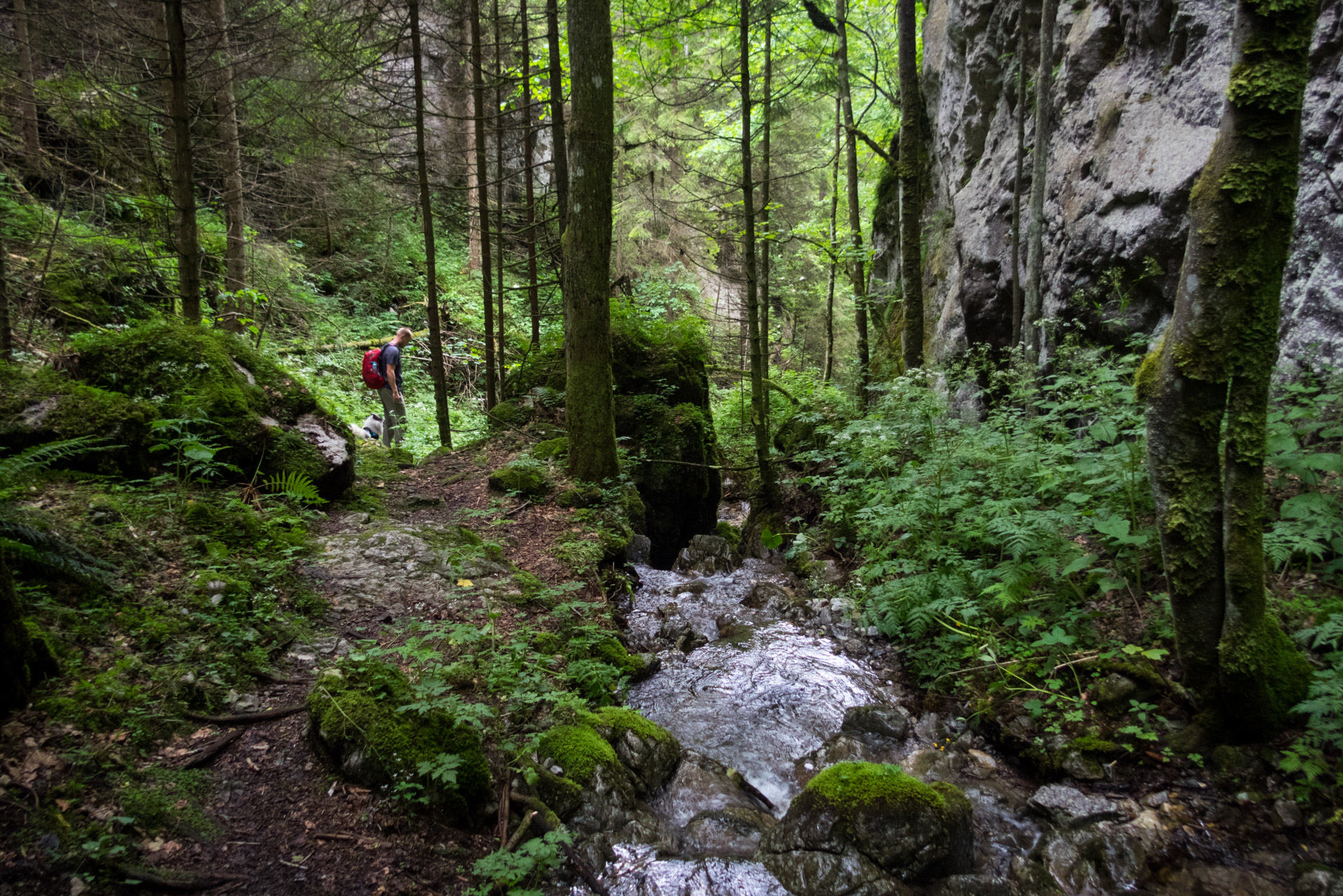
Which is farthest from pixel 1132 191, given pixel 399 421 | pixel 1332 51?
pixel 399 421

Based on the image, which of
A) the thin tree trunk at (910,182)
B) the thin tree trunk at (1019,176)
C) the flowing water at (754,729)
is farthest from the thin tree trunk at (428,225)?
the thin tree trunk at (1019,176)

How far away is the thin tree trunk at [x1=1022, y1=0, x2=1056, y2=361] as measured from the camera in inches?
299

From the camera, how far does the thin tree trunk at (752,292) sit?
8.73 meters

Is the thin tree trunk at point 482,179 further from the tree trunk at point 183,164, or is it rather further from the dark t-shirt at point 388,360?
the tree trunk at point 183,164

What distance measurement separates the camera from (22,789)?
7.25ft

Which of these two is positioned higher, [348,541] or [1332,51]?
[1332,51]

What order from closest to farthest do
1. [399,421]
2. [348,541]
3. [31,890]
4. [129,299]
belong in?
[31,890], [348,541], [129,299], [399,421]

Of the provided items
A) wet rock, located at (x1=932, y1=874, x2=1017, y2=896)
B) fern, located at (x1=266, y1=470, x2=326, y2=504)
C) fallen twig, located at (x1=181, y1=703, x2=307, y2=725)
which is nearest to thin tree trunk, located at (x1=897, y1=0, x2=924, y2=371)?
wet rock, located at (x1=932, y1=874, x2=1017, y2=896)

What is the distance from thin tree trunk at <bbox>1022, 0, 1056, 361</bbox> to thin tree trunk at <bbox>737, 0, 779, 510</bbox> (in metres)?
3.61

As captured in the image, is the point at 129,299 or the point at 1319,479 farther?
the point at 129,299

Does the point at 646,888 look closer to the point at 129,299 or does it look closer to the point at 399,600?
the point at 399,600

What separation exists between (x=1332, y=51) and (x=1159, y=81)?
2.03 meters

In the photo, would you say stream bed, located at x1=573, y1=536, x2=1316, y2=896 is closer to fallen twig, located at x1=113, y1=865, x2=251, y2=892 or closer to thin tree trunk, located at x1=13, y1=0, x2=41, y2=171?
fallen twig, located at x1=113, y1=865, x2=251, y2=892

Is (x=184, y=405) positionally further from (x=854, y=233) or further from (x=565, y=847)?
(x=854, y=233)
